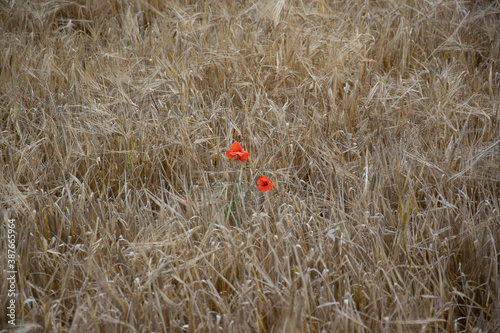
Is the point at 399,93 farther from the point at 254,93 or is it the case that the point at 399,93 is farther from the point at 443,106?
the point at 254,93

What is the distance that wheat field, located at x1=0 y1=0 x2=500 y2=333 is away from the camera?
1236mm

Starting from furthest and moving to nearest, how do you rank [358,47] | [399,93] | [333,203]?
[358,47]
[399,93]
[333,203]

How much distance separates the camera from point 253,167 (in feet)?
5.59

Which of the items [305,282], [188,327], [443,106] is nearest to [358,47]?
[443,106]

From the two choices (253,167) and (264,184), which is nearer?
(264,184)

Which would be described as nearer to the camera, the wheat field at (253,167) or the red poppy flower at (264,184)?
the wheat field at (253,167)

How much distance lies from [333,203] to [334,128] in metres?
0.53

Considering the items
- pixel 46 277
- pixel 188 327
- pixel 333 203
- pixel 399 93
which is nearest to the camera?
pixel 188 327

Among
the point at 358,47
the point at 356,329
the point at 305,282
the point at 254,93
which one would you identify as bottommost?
the point at 356,329

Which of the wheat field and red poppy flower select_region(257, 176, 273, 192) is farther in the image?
red poppy flower select_region(257, 176, 273, 192)

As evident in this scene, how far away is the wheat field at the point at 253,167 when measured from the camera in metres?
1.24

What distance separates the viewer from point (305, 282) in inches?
46.2

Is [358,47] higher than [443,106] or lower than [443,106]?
higher

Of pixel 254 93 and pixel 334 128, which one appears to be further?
pixel 254 93
